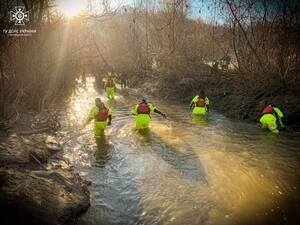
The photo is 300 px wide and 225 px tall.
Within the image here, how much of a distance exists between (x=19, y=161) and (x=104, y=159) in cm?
245

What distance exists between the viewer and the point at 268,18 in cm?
1492

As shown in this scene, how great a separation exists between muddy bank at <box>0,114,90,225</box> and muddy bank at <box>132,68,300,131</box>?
10092 millimetres

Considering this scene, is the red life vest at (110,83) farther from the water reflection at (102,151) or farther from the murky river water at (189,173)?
the water reflection at (102,151)

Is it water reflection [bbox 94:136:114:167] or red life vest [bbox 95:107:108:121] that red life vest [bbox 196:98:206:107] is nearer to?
red life vest [bbox 95:107:108:121]

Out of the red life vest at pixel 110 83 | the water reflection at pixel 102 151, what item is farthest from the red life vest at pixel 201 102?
the red life vest at pixel 110 83

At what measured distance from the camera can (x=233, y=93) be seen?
57.4ft

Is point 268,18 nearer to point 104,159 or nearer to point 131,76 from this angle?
point 104,159

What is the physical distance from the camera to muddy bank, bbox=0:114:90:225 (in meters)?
5.02

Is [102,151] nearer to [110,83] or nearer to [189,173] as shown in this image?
[189,173]

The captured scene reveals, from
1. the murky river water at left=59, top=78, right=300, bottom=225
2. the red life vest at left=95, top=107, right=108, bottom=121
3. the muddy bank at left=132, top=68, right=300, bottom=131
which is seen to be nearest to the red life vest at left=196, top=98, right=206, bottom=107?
the murky river water at left=59, top=78, right=300, bottom=225

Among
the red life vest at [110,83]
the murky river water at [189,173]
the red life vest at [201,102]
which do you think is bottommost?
the murky river water at [189,173]

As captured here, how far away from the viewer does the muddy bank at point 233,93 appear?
46.1 feet

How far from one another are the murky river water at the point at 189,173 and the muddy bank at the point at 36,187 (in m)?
0.40

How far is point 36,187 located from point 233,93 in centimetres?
1402
